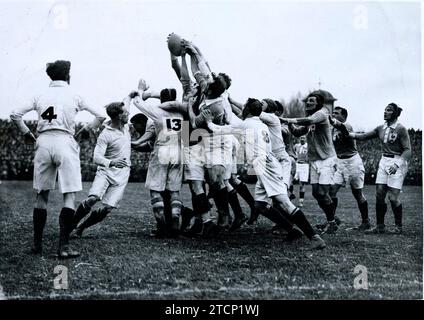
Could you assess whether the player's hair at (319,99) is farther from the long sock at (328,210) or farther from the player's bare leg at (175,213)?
the player's bare leg at (175,213)

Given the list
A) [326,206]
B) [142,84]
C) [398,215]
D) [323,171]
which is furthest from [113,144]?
[398,215]

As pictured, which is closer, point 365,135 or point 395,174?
point 395,174

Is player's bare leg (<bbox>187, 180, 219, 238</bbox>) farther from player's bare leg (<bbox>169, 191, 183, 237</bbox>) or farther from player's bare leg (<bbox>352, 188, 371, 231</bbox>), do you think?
player's bare leg (<bbox>352, 188, 371, 231</bbox>)

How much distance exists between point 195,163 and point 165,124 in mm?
698

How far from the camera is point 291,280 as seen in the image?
525cm

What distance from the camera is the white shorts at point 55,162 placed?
592 cm

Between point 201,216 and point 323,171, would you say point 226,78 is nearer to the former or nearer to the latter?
point 201,216

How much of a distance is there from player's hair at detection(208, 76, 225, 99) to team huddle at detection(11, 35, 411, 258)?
0.05ft

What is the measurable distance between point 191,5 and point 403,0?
2.71 metres

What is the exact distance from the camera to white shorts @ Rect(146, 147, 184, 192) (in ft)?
24.1

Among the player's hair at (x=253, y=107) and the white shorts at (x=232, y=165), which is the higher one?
the player's hair at (x=253, y=107)

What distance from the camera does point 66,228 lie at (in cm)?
596

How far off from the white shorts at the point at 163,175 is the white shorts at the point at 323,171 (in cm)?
226

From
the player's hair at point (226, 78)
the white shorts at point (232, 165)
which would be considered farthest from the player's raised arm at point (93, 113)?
the white shorts at point (232, 165)
